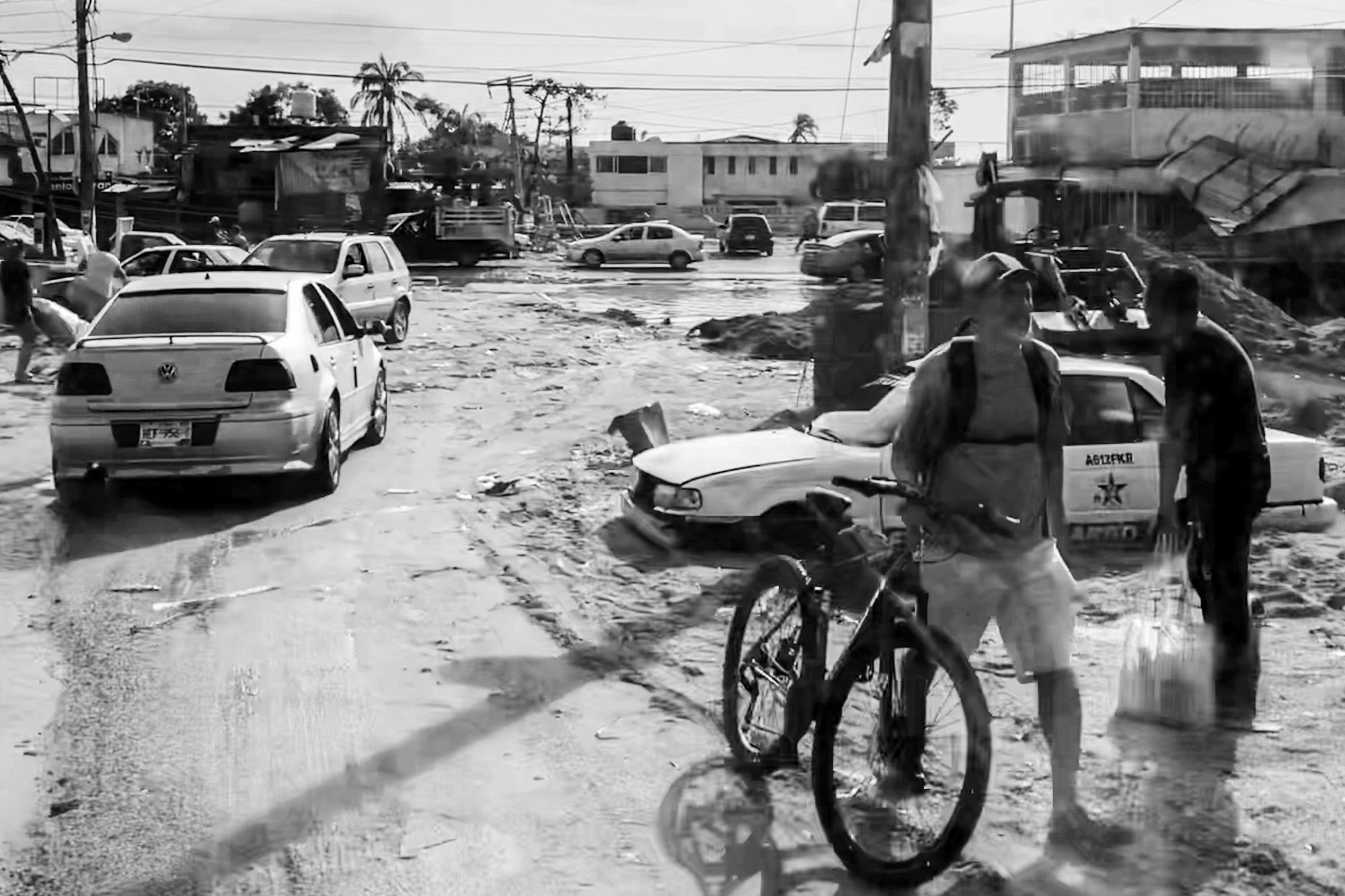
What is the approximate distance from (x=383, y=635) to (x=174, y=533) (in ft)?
9.65

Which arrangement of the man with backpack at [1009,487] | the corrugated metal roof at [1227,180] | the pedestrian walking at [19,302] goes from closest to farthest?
the man with backpack at [1009,487] → the pedestrian walking at [19,302] → the corrugated metal roof at [1227,180]

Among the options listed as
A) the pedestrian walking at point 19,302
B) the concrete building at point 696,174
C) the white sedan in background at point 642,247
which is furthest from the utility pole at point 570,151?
the pedestrian walking at point 19,302

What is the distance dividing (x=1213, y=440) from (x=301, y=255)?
17424 millimetres

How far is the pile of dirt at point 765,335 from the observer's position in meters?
21.7

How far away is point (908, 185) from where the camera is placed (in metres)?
14.6

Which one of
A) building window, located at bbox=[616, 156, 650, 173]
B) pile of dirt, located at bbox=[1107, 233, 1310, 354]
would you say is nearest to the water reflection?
pile of dirt, located at bbox=[1107, 233, 1310, 354]

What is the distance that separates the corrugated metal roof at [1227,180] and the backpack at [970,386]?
28.9 metres

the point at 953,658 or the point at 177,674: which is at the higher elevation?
the point at 953,658

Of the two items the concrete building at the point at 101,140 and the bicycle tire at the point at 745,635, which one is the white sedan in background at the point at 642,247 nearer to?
the concrete building at the point at 101,140

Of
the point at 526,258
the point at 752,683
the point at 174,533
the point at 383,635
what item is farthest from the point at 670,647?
the point at 526,258

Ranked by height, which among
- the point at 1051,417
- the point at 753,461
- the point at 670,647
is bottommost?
the point at 670,647

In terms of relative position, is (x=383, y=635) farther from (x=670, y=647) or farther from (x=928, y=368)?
(x=928, y=368)

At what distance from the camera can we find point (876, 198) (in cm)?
6012

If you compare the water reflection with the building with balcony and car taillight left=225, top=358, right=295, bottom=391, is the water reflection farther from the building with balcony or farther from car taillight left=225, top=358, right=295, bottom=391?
the building with balcony
